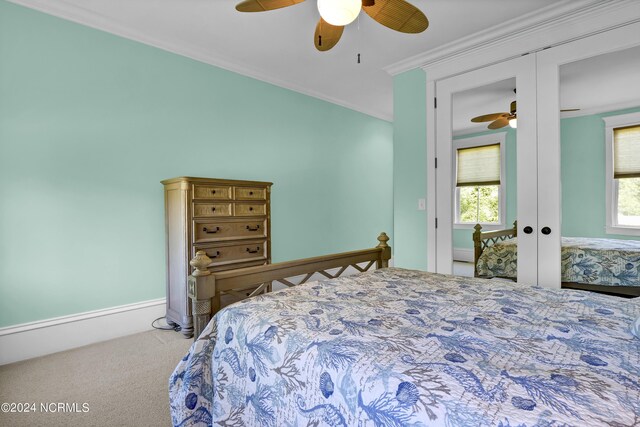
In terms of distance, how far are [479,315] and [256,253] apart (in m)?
2.23

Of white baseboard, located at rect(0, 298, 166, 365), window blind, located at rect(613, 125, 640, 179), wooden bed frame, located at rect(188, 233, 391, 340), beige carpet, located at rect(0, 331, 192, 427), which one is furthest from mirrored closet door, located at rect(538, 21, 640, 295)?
white baseboard, located at rect(0, 298, 166, 365)

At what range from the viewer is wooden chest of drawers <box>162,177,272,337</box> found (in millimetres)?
2705

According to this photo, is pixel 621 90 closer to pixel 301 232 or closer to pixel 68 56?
pixel 301 232

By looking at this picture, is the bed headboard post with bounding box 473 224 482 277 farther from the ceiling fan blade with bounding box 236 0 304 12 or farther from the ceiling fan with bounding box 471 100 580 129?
the ceiling fan blade with bounding box 236 0 304 12

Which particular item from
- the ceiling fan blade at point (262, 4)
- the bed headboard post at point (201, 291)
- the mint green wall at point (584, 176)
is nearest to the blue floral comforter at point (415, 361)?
the bed headboard post at point (201, 291)

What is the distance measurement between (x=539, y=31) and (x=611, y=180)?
130cm

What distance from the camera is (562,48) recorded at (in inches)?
98.4

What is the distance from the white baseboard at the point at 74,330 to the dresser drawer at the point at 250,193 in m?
1.21

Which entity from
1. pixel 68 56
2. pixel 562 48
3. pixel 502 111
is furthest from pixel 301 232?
pixel 562 48

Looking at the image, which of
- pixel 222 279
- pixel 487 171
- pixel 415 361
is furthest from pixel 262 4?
pixel 487 171

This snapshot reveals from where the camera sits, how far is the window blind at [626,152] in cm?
209

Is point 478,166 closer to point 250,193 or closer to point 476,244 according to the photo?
point 476,244

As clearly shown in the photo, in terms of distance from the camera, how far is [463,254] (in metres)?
2.96

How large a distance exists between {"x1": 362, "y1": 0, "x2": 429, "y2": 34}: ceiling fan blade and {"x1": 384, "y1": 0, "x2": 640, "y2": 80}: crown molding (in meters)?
1.27
